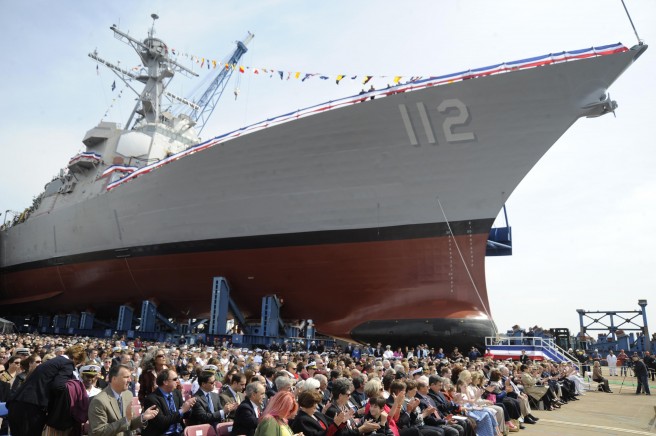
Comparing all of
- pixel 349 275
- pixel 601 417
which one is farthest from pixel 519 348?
pixel 349 275

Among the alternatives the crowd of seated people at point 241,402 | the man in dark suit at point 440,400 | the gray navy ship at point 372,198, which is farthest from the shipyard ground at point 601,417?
the gray navy ship at point 372,198

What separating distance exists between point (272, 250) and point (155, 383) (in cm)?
1280

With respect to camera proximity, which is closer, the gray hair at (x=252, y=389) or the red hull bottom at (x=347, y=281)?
the gray hair at (x=252, y=389)

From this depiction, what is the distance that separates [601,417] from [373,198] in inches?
354

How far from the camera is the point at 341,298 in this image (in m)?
16.6

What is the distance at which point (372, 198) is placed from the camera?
1575cm

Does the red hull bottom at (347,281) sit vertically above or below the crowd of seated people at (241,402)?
above

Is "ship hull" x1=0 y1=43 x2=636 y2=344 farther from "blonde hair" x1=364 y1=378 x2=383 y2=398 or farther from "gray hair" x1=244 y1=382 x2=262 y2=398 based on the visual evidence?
"gray hair" x1=244 y1=382 x2=262 y2=398

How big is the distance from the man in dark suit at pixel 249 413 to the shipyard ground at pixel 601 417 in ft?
17.0

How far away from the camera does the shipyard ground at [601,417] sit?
25.0 feet

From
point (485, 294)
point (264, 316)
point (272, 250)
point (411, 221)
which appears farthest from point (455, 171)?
point (264, 316)

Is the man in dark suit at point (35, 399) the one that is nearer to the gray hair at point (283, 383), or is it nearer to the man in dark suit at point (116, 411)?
the man in dark suit at point (116, 411)

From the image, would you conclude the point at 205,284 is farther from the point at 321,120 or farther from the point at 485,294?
the point at 485,294

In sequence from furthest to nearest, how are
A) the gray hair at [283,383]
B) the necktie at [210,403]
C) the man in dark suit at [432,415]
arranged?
the man in dark suit at [432,415] → the gray hair at [283,383] → the necktie at [210,403]
